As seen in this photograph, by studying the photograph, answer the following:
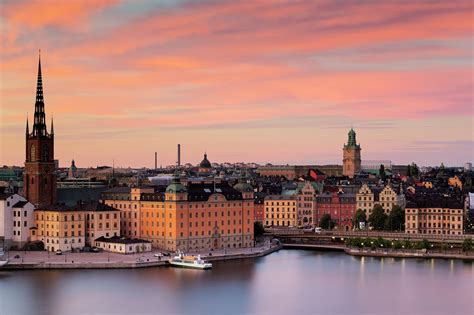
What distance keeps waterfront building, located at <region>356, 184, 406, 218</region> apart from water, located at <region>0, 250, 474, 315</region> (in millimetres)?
15026

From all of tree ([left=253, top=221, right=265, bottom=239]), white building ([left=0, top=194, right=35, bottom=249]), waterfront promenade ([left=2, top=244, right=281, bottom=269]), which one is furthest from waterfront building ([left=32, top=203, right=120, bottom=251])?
tree ([left=253, top=221, right=265, bottom=239])

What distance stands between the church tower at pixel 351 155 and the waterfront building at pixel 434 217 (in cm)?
5531

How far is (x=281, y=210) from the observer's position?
6384 cm

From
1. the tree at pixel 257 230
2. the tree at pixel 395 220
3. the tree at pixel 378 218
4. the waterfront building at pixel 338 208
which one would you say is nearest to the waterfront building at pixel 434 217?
the tree at pixel 395 220

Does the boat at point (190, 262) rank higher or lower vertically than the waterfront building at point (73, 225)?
lower

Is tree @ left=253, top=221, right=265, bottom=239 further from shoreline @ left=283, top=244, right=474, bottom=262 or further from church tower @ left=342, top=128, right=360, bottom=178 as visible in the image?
church tower @ left=342, top=128, right=360, bottom=178

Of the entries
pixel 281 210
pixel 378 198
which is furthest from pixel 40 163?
pixel 378 198

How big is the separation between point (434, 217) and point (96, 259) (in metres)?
21.6

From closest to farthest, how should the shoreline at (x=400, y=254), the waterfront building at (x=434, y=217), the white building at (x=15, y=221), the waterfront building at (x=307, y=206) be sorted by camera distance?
the shoreline at (x=400, y=254) < the white building at (x=15, y=221) < the waterfront building at (x=434, y=217) < the waterfront building at (x=307, y=206)

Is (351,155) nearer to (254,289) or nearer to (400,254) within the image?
(400,254)

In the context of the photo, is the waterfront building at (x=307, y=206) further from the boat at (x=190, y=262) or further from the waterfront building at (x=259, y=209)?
the boat at (x=190, y=262)

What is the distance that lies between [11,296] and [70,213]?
1243 centimetres

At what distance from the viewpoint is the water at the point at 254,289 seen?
33312 mm

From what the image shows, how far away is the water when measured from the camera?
33312mm
